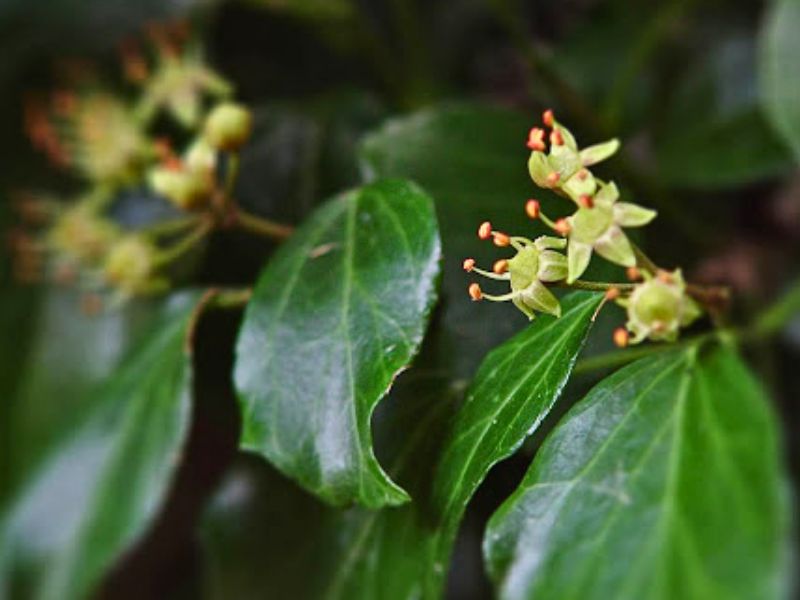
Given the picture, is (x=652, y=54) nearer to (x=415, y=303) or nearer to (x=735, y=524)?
(x=415, y=303)

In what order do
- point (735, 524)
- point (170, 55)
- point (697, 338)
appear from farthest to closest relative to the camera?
1. point (170, 55)
2. point (697, 338)
3. point (735, 524)

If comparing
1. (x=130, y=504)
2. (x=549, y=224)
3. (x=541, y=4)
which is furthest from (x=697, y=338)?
(x=541, y=4)

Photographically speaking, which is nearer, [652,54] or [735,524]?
[735,524]

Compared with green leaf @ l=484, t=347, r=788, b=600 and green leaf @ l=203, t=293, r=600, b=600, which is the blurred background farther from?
green leaf @ l=484, t=347, r=788, b=600

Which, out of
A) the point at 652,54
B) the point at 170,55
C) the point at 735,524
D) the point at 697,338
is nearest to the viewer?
the point at 735,524

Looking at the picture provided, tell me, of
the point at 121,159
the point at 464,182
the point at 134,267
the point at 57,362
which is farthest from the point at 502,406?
the point at 57,362

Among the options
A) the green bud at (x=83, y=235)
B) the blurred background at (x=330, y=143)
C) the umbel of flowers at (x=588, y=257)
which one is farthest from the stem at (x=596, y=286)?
the green bud at (x=83, y=235)

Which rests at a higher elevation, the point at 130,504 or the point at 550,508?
the point at 550,508

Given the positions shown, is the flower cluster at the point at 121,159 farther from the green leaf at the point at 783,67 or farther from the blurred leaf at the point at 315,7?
the green leaf at the point at 783,67
